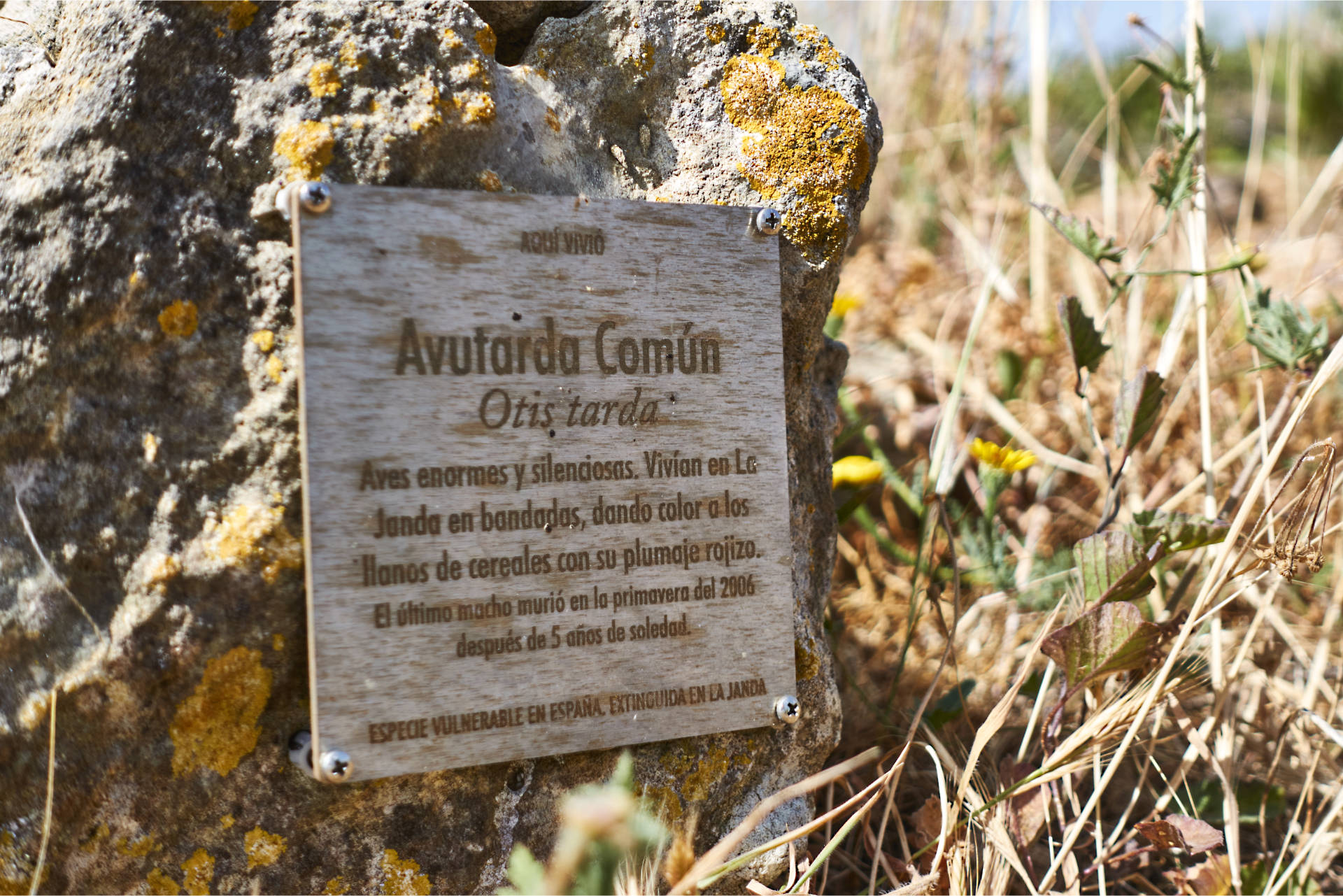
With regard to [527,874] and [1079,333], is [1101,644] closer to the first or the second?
[1079,333]

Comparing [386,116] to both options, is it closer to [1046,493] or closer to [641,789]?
[641,789]

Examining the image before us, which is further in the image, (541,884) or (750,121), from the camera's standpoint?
(750,121)

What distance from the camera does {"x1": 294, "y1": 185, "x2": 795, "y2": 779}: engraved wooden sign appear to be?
1200mm

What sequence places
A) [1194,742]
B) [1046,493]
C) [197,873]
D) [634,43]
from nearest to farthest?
1. [197,873]
2. [634,43]
3. [1194,742]
4. [1046,493]

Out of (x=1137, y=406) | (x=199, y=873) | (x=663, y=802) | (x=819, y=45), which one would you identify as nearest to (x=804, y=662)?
(x=663, y=802)

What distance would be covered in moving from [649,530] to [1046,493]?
185 centimetres

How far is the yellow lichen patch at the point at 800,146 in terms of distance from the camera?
4.92 feet

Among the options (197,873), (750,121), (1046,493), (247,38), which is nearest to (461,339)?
(247,38)

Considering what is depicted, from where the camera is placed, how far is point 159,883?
3.94 feet

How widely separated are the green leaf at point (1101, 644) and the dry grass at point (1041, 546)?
0.05 metres

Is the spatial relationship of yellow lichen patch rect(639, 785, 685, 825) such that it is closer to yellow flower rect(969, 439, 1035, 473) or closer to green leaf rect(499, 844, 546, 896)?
green leaf rect(499, 844, 546, 896)

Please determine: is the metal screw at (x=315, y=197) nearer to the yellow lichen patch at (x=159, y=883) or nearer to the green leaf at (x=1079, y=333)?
the yellow lichen patch at (x=159, y=883)

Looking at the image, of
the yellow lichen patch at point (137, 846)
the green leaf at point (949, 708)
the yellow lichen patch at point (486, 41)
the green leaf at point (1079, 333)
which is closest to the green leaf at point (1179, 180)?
the green leaf at point (1079, 333)

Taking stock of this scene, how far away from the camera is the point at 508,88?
1399 mm
